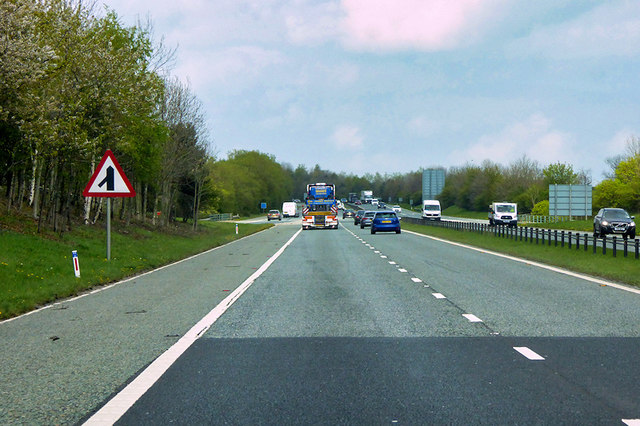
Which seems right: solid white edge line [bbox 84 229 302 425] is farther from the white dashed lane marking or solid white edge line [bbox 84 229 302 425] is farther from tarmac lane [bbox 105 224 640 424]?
the white dashed lane marking

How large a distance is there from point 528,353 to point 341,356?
1.91 meters

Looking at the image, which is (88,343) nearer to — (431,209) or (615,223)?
(615,223)

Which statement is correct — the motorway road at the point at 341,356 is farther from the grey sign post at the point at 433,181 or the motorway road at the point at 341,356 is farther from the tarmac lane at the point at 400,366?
the grey sign post at the point at 433,181

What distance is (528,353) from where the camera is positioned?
708 centimetres

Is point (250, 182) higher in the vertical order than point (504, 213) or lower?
higher

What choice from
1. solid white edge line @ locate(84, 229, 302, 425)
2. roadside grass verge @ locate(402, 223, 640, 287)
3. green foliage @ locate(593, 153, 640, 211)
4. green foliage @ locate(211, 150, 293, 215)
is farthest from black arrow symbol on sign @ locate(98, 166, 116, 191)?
green foliage @ locate(211, 150, 293, 215)

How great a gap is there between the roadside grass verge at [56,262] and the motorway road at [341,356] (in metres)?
0.80

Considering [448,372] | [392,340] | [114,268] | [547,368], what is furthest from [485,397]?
[114,268]

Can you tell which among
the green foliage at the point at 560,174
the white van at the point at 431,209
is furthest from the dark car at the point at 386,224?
the green foliage at the point at 560,174

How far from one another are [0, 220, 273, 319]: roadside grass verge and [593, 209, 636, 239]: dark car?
2230 cm

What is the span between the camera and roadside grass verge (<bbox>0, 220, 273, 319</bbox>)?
12.3 meters

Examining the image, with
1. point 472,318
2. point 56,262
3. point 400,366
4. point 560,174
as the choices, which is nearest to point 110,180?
point 56,262

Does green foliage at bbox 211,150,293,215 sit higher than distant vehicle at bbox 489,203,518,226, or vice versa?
green foliage at bbox 211,150,293,215

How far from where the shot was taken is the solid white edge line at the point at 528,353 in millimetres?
6836
